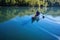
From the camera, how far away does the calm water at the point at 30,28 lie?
165 centimetres

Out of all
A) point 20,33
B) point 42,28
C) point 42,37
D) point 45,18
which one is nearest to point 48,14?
point 45,18

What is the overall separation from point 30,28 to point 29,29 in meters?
0.02

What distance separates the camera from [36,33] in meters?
1.70

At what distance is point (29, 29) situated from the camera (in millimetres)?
1696

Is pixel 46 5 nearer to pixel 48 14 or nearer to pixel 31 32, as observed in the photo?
pixel 48 14

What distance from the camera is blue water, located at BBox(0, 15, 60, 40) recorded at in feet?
5.40

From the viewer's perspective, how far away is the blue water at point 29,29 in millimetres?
1645

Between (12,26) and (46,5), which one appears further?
(46,5)

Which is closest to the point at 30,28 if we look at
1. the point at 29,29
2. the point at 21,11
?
the point at 29,29

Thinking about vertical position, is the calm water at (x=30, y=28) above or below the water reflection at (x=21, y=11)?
below

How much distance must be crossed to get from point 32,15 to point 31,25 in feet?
0.42

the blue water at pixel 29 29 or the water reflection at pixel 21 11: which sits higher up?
the water reflection at pixel 21 11

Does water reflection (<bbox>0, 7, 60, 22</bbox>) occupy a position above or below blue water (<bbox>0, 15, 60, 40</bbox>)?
above

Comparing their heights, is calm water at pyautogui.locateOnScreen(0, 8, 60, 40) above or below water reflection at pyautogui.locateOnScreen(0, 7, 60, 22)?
below
